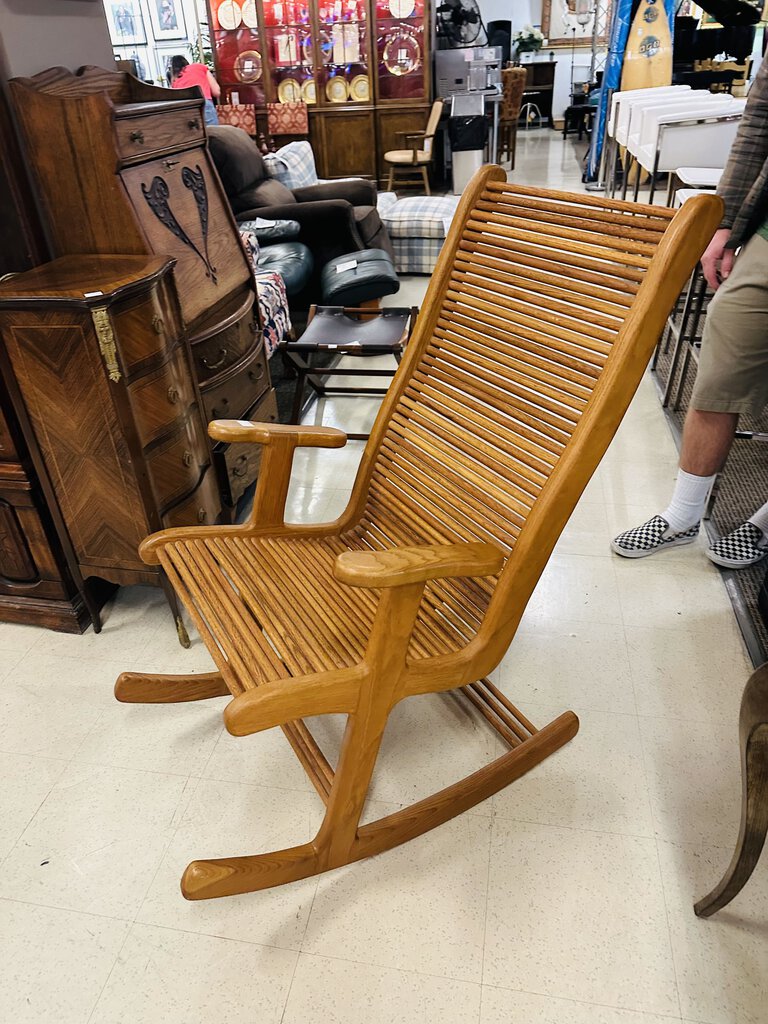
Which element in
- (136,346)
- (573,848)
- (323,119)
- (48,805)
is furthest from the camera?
(323,119)

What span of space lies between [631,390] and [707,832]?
954 millimetres

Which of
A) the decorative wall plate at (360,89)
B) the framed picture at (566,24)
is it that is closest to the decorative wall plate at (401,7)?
the decorative wall plate at (360,89)

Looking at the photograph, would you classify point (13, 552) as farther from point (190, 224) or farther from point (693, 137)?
point (693, 137)

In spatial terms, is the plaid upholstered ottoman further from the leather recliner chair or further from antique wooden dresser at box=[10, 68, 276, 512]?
antique wooden dresser at box=[10, 68, 276, 512]

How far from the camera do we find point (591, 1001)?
1257 millimetres

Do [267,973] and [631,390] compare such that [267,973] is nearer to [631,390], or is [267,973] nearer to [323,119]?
[631,390]

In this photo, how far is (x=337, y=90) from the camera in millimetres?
7746

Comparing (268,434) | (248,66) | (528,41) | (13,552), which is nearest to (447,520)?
(268,434)

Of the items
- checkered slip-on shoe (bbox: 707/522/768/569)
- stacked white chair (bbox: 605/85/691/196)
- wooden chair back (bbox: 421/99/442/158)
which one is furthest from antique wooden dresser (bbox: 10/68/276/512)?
wooden chair back (bbox: 421/99/442/158)

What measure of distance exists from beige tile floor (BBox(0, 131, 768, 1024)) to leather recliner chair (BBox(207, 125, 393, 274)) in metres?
3.11

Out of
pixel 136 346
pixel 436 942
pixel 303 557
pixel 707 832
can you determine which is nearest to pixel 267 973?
pixel 436 942

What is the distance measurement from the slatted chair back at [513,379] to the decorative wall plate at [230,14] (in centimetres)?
751

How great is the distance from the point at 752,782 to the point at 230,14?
878cm

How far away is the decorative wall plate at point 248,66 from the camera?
25.2ft
